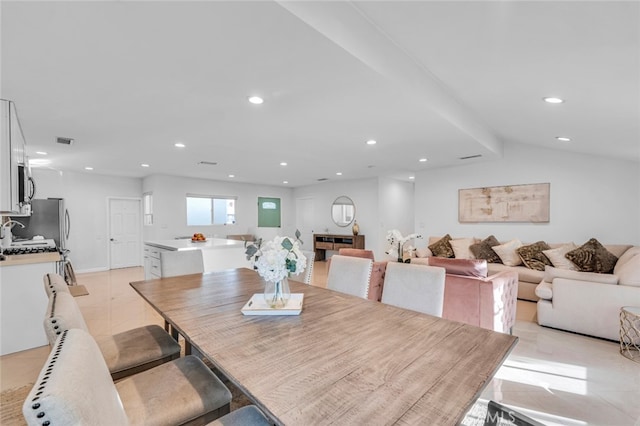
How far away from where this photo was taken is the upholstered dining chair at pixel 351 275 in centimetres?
238

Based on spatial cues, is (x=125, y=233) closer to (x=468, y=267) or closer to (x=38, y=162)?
(x=38, y=162)

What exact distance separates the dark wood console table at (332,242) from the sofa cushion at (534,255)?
372 cm

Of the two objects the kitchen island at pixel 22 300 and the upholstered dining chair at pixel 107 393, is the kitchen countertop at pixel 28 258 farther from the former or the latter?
the upholstered dining chair at pixel 107 393

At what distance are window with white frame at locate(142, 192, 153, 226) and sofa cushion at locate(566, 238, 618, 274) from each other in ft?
28.0

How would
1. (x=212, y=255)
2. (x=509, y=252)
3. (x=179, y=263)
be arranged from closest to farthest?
(x=179, y=263) < (x=212, y=255) < (x=509, y=252)

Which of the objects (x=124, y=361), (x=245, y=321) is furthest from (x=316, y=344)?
(x=124, y=361)

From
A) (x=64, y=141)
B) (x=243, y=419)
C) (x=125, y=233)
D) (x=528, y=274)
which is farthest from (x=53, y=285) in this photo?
(x=125, y=233)

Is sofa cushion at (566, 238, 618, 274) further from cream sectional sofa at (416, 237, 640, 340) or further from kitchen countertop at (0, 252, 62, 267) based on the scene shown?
kitchen countertop at (0, 252, 62, 267)

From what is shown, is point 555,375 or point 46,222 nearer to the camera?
point 555,375

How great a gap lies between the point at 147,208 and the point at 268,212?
341 cm

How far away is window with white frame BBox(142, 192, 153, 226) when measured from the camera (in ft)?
24.6

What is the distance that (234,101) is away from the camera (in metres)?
2.71

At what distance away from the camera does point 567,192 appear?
197 inches

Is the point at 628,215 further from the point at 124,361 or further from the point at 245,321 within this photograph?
the point at 124,361
